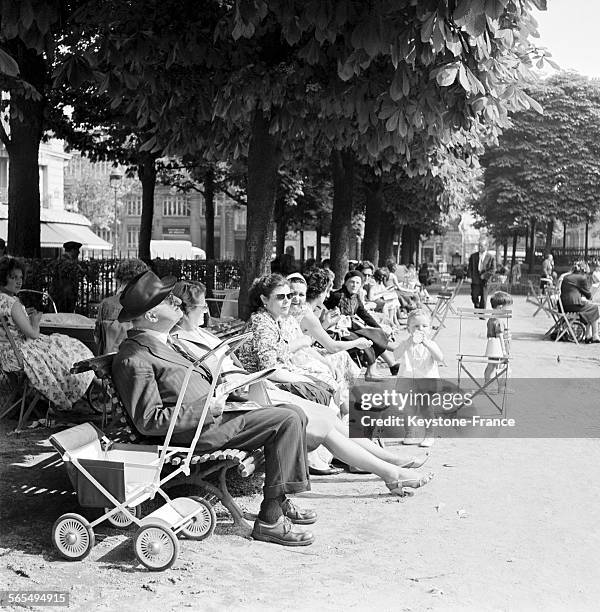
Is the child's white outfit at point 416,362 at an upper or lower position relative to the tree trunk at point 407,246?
lower

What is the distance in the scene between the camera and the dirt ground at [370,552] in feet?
15.8

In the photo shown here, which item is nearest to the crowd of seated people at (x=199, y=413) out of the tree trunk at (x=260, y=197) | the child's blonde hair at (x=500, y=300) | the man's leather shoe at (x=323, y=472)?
the man's leather shoe at (x=323, y=472)

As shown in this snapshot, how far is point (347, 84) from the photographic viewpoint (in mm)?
10273

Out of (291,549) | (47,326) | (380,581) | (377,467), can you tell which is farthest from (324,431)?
(47,326)

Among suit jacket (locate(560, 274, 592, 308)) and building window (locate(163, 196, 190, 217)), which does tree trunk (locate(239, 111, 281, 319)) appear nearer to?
suit jacket (locate(560, 274, 592, 308))

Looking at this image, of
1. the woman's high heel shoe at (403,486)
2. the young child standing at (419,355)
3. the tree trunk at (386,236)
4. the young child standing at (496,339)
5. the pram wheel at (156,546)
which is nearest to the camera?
the pram wheel at (156,546)

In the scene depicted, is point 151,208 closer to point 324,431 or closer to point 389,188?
point 389,188

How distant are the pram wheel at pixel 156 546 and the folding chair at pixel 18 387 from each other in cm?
377

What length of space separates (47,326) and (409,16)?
17.0ft

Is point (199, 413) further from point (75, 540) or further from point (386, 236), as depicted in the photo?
point (386, 236)

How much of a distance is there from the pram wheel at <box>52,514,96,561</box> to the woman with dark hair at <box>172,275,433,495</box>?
4.62ft
